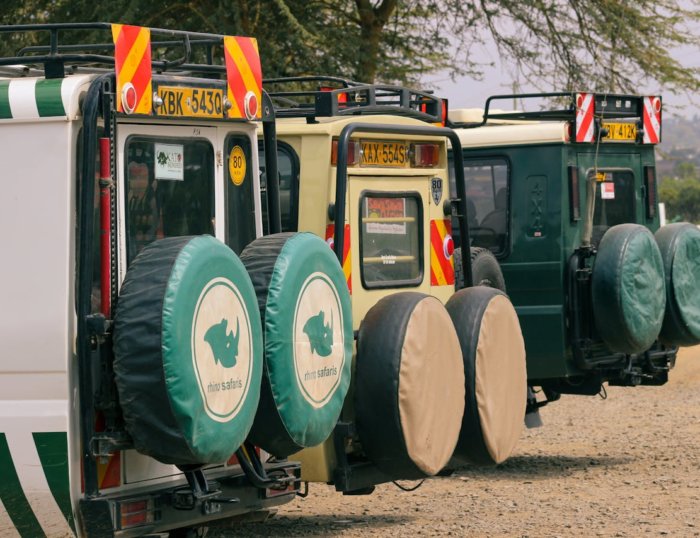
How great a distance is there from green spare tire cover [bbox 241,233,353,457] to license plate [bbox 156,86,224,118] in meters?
0.59

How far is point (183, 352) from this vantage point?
517 cm

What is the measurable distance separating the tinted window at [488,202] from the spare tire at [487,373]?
133 inches

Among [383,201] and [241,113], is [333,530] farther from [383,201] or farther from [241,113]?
[241,113]

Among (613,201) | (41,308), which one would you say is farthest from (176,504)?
(613,201)

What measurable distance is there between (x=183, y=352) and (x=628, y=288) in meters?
5.57

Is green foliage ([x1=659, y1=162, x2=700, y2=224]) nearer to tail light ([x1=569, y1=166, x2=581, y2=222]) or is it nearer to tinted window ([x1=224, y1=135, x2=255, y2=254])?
tail light ([x1=569, y1=166, x2=581, y2=222])

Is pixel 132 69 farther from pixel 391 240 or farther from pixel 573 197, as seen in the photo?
pixel 573 197

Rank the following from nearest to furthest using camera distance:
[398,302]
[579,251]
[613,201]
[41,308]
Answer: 1. [41,308]
2. [398,302]
3. [579,251]
4. [613,201]

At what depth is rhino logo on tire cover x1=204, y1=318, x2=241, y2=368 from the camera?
5.37m

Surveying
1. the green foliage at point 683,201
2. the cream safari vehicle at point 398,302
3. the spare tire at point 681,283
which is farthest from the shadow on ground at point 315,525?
the green foliage at point 683,201

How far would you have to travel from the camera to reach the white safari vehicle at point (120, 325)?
5223mm

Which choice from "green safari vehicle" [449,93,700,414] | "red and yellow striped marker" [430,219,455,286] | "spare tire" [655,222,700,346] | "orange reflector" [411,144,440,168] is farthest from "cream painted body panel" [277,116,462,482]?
"spare tire" [655,222,700,346]

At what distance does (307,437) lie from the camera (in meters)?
5.94

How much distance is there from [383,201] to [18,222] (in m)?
2.75
